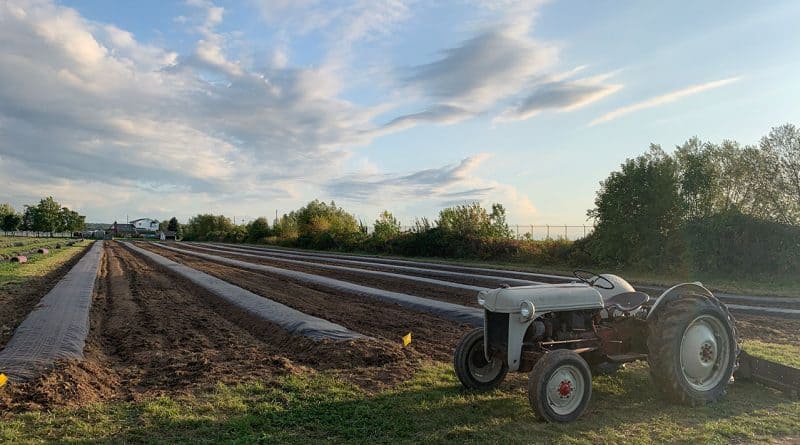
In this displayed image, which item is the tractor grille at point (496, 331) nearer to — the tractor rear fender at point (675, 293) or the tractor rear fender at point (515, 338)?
the tractor rear fender at point (515, 338)

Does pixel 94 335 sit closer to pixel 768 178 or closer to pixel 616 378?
pixel 616 378

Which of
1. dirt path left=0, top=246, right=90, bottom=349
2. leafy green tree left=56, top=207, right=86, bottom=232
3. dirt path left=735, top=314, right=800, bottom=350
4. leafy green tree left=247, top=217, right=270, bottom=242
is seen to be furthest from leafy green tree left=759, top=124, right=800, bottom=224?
leafy green tree left=56, top=207, right=86, bottom=232

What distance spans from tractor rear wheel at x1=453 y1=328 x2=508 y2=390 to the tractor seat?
139cm

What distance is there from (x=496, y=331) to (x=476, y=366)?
786mm

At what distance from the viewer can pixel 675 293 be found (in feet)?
18.2

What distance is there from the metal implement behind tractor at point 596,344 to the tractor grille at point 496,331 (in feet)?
0.03

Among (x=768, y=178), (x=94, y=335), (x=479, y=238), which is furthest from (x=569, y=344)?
(x=479, y=238)

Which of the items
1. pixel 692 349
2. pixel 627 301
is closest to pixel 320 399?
pixel 627 301

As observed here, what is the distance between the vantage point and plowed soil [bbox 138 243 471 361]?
813 cm

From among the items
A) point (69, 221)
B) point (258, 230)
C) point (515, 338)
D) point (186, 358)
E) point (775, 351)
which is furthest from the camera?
point (69, 221)

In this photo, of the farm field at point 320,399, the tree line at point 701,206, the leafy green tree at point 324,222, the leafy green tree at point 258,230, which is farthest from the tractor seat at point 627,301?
the leafy green tree at point 258,230

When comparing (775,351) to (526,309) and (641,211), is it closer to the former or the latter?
(526,309)

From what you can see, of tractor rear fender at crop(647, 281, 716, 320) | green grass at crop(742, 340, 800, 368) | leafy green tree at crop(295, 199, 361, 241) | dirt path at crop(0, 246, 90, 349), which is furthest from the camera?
leafy green tree at crop(295, 199, 361, 241)

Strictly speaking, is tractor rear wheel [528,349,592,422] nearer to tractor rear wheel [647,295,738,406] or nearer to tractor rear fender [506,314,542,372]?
tractor rear fender [506,314,542,372]
